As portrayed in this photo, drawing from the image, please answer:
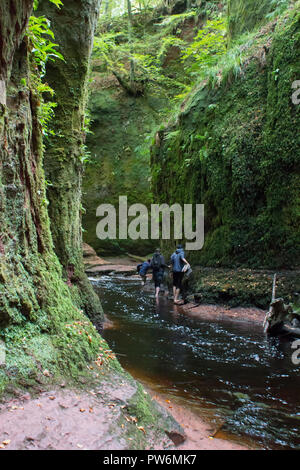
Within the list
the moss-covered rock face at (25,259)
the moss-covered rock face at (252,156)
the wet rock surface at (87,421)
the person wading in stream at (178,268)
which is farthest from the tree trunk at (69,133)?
the moss-covered rock face at (252,156)

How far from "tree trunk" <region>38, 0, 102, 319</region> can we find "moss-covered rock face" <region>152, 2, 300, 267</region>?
16.1 feet

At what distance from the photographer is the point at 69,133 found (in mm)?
6824

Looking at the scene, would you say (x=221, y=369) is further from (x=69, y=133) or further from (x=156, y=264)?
(x=156, y=264)

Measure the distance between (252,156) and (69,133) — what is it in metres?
5.24

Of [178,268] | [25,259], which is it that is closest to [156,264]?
[178,268]

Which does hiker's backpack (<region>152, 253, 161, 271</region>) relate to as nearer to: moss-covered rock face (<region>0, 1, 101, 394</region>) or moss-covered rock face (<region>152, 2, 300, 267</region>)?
moss-covered rock face (<region>152, 2, 300, 267</region>)

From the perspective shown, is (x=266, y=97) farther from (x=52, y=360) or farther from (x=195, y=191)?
(x=52, y=360)

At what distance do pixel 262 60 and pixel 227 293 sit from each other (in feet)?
22.8

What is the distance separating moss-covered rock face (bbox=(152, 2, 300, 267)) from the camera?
855 centimetres

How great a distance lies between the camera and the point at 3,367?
9.35ft

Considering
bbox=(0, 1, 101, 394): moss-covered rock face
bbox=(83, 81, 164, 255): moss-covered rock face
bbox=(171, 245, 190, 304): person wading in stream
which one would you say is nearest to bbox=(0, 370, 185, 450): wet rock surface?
bbox=(0, 1, 101, 394): moss-covered rock face

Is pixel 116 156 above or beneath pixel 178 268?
above

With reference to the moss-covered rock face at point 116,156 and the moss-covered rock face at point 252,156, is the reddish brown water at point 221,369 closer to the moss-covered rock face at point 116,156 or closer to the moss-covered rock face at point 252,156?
the moss-covered rock face at point 252,156

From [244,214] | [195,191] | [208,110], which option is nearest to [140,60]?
[208,110]
